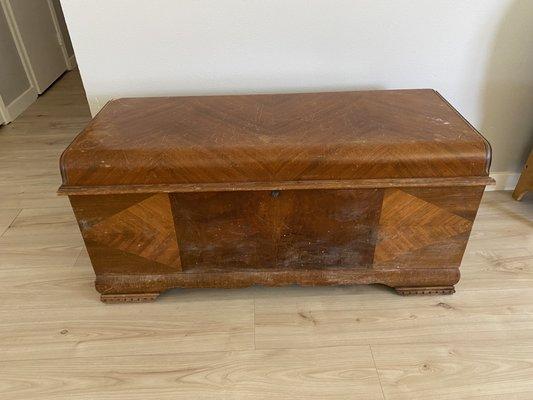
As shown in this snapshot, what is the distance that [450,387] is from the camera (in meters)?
1.00

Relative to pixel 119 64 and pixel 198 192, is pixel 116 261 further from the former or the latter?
pixel 119 64

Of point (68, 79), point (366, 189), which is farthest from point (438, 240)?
point (68, 79)

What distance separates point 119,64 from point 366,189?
98 centimetres

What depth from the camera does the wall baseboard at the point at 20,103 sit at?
2445mm

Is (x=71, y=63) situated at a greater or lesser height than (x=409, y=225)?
lesser

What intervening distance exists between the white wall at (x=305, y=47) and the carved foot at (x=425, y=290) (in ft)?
2.40

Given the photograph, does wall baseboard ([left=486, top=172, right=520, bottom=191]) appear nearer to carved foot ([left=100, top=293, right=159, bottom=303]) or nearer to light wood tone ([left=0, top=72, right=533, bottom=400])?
light wood tone ([left=0, top=72, right=533, bottom=400])

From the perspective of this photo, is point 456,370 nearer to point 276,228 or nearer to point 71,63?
point 276,228

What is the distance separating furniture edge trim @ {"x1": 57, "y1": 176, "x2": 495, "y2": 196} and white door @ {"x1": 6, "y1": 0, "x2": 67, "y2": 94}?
7.23ft

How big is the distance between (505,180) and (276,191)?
1.19m

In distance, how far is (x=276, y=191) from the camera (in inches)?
41.7

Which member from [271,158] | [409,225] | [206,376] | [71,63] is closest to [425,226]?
Answer: [409,225]

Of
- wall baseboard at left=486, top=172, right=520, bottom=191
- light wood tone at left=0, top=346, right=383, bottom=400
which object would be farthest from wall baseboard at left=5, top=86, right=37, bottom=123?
wall baseboard at left=486, top=172, right=520, bottom=191

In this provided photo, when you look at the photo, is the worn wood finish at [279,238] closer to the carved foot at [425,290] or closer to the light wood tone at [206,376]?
the carved foot at [425,290]
